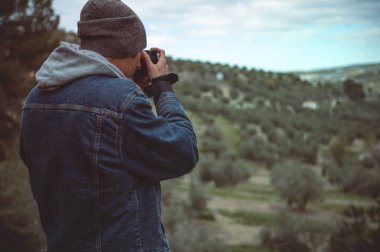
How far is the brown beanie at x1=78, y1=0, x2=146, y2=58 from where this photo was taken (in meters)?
1.84

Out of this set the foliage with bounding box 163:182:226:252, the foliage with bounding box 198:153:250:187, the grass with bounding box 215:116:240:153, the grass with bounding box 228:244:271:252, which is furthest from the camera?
the grass with bounding box 215:116:240:153

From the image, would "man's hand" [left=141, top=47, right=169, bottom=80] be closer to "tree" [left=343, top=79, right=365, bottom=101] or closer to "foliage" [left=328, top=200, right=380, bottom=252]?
"foliage" [left=328, top=200, right=380, bottom=252]

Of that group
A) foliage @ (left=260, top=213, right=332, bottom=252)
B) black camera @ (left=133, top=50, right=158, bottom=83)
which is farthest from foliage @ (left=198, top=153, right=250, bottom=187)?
black camera @ (left=133, top=50, right=158, bottom=83)

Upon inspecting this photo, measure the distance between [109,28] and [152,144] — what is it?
561 mm

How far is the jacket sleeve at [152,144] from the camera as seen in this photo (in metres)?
1.75

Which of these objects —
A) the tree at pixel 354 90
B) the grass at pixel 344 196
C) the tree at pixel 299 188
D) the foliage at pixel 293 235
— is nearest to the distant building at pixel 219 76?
the tree at pixel 354 90

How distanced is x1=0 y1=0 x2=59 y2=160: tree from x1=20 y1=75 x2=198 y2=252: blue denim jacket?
9836 mm

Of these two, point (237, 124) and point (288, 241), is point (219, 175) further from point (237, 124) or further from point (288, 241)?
point (237, 124)

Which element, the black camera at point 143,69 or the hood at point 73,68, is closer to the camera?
the hood at point 73,68

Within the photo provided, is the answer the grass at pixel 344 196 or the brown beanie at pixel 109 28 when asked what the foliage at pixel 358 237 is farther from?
the brown beanie at pixel 109 28

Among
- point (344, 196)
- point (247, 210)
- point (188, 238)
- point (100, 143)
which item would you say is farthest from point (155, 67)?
point (344, 196)

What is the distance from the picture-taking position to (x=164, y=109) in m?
1.95

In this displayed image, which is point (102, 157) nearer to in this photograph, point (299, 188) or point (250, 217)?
point (250, 217)

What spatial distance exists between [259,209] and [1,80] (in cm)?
878
